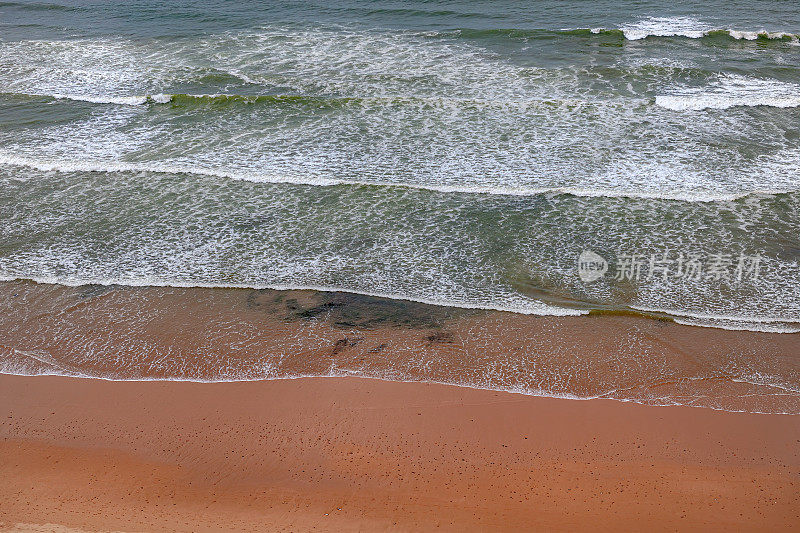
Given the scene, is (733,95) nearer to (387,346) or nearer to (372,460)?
(387,346)

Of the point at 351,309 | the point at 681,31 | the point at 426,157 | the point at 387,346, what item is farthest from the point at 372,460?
the point at 681,31

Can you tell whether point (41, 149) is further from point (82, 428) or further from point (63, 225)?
point (82, 428)

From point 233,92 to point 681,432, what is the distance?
13.0m

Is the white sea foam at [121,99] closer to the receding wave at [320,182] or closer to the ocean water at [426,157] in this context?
the ocean water at [426,157]

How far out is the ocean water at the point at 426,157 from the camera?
Answer: 30.2ft

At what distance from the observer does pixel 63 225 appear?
34.4 feet

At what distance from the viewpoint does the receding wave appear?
10.9 metres

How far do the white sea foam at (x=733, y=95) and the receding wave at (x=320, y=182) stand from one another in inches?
168

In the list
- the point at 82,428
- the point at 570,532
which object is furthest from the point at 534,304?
the point at 82,428

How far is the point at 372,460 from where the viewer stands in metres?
6.29

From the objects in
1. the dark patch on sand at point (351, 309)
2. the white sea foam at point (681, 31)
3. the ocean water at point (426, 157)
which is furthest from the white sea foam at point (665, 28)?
the dark patch on sand at point (351, 309)

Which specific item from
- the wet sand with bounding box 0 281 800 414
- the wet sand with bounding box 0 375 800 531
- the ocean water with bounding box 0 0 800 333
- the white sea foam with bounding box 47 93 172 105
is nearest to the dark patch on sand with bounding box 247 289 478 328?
the wet sand with bounding box 0 281 800 414

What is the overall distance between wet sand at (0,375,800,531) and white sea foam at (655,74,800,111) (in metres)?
9.63

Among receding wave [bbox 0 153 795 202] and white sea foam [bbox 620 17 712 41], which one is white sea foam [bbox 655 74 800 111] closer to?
white sea foam [bbox 620 17 712 41]
